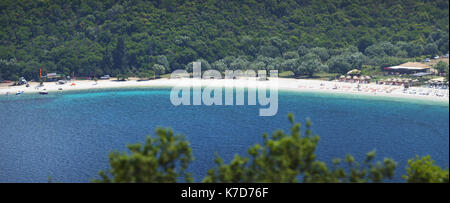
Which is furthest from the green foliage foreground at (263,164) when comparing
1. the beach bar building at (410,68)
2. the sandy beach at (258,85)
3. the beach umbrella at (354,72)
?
the beach umbrella at (354,72)

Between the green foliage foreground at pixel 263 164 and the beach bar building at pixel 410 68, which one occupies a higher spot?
the beach bar building at pixel 410 68

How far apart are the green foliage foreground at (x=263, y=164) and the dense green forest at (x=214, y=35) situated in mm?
28019

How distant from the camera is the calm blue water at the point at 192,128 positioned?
1475 cm

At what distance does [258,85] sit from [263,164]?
25843 millimetres

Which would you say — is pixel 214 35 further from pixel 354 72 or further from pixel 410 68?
pixel 410 68

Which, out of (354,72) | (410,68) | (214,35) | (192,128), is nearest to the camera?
(192,128)

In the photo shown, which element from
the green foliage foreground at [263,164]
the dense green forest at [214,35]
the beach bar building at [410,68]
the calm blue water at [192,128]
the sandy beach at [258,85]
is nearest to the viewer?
the green foliage foreground at [263,164]

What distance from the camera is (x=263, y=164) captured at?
685 centimetres

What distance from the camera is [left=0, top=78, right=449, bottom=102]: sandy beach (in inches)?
1062

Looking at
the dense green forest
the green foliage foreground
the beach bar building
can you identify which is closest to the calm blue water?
the green foliage foreground

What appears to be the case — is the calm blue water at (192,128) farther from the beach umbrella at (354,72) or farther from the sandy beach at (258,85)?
the beach umbrella at (354,72)

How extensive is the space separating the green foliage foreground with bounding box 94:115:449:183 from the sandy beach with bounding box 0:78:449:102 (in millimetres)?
19878

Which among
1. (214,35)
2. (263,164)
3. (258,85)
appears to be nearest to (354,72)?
(258,85)
